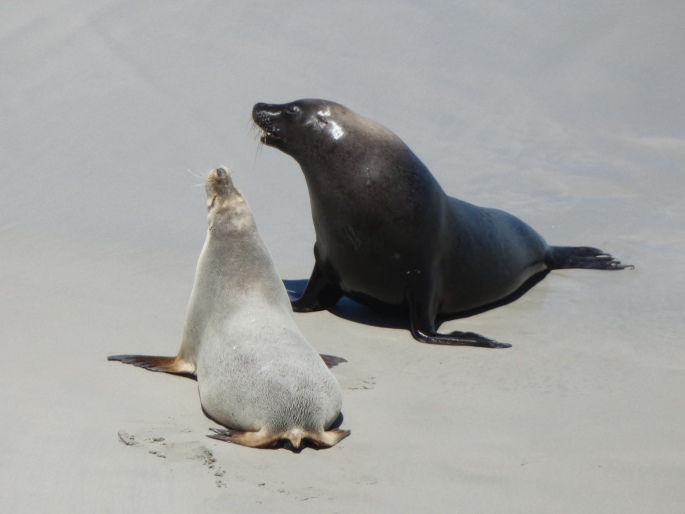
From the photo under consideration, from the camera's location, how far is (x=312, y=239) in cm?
888

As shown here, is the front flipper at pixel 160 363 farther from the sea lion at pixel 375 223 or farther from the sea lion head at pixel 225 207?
the sea lion at pixel 375 223

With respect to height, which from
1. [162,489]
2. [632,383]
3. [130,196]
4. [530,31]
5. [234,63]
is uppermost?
[530,31]

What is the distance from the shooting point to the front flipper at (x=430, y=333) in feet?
22.1

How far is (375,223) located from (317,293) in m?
0.66

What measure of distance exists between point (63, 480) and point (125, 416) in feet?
2.73

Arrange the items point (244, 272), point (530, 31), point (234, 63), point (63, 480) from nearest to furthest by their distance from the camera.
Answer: point (63, 480) → point (244, 272) → point (234, 63) → point (530, 31)

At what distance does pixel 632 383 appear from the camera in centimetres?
606

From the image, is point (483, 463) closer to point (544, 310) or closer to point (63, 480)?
point (63, 480)

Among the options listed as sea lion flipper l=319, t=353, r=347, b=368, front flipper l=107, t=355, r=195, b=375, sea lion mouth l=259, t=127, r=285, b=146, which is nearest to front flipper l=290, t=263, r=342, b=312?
sea lion mouth l=259, t=127, r=285, b=146

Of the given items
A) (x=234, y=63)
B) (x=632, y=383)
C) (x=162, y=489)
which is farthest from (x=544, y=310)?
(x=234, y=63)

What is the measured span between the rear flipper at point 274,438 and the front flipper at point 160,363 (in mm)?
844

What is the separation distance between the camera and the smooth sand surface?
4.60m

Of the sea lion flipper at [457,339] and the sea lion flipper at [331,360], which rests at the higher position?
the sea lion flipper at [457,339]

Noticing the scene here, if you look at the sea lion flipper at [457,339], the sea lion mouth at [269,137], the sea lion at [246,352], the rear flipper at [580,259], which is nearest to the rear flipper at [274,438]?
the sea lion at [246,352]
